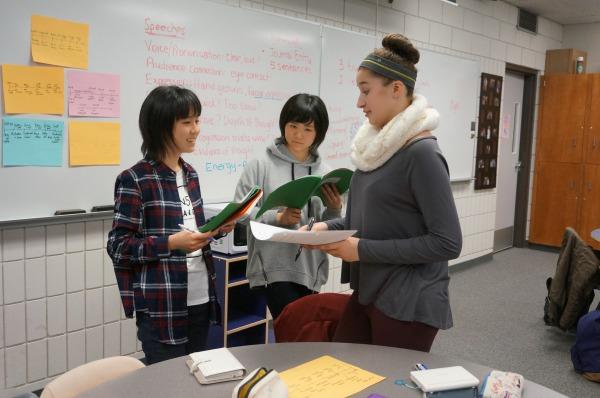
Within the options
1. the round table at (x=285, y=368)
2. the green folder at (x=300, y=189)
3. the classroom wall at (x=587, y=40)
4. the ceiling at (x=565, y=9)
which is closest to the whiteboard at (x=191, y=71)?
the green folder at (x=300, y=189)

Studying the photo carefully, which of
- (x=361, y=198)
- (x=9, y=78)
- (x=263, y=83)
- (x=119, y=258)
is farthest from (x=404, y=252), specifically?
(x=263, y=83)

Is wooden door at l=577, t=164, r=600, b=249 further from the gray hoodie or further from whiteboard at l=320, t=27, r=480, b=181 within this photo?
the gray hoodie

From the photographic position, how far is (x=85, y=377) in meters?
1.38

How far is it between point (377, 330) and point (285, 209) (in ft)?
2.20

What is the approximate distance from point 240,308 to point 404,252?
1.94m

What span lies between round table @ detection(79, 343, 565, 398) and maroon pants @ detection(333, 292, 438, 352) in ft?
0.31

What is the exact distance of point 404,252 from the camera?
A: 1.47 meters

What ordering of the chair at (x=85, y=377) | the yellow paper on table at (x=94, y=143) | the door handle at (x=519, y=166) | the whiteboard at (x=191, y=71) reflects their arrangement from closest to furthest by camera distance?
1. the chair at (x=85, y=377)
2. the whiteboard at (x=191, y=71)
3. the yellow paper on table at (x=94, y=143)
4. the door handle at (x=519, y=166)

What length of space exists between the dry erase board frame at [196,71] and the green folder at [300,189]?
121 centimetres

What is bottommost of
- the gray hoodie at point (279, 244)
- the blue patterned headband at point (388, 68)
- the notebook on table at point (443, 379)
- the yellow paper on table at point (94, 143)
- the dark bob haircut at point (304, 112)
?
the notebook on table at point (443, 379)

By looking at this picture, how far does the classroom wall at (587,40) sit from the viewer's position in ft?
21.7

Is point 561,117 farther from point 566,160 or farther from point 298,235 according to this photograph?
point 298,235

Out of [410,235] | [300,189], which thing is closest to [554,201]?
[300,189]

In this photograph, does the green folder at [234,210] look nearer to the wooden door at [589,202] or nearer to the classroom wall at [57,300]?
the classroom wall at [57,300]
